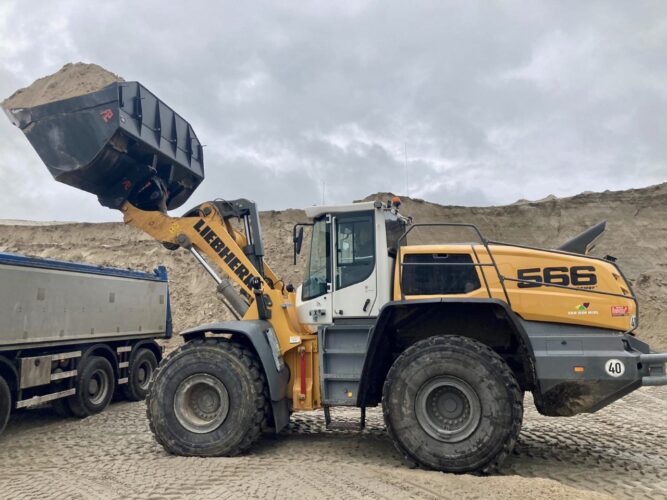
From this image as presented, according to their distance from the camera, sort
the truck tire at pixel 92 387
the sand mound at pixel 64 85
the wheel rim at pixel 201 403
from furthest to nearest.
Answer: the truck tire at pixel 92 387 → the sand mound at pixel 64 85 → the wheel rim at pixel 201 403

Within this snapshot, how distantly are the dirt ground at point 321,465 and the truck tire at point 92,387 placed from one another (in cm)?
38

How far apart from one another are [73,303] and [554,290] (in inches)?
263

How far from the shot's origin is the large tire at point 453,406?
505 centimetres

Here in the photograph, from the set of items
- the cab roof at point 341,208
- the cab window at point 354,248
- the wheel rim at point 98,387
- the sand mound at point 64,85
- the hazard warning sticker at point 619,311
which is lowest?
the wheel rim at point 98,387

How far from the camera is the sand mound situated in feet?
24.9

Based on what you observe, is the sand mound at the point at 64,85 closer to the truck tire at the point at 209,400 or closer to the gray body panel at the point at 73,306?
the gray body panel at the point at 73,306

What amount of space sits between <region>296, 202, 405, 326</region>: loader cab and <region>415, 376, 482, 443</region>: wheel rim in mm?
1124

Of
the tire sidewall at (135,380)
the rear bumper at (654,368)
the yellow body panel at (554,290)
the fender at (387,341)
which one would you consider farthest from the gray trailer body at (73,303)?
the rear bumper at (654,368)

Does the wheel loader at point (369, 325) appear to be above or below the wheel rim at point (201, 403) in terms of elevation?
above

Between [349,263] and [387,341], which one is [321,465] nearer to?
[387,341]

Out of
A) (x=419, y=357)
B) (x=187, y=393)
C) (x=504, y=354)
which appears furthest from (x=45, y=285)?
(x=504, y=354)

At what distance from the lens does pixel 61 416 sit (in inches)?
328

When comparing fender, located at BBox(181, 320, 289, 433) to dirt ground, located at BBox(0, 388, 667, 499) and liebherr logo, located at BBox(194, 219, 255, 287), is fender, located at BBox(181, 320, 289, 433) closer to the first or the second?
dirt ground, located at BBox(0, 388, 667, 499)

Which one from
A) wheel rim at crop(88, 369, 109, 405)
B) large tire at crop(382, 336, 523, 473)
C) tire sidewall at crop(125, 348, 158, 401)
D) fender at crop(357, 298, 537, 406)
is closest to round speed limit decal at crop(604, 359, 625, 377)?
fender at crop(357, 298, 537, 406)
